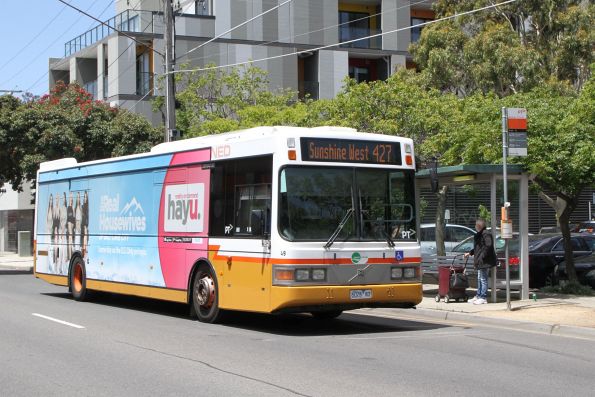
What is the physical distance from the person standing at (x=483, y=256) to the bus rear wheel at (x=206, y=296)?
5.81 meters

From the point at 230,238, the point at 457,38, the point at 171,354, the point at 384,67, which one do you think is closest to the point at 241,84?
the point at 457,38

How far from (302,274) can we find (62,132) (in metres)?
21.2

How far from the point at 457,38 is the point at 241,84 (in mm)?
10697

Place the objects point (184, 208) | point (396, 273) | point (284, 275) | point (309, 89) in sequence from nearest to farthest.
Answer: point (284, 275), point (396, 273), point (184, 208), point (309, 89)

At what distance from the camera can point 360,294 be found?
12.9 metres

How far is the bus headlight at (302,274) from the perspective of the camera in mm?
12344

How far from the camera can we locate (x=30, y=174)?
30922mm

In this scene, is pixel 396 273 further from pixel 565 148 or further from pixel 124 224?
pixel 124 224

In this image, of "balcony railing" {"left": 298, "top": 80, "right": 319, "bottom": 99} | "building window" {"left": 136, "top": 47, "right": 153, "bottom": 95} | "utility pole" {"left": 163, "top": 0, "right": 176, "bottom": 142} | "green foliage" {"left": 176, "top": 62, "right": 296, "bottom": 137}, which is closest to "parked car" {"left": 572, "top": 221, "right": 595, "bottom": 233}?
"green foliage" {"left": 176, "top": 62, "right": 296, "bottom": 137}

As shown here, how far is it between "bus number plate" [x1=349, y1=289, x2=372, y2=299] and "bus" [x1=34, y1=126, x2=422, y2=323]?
0.7 inches

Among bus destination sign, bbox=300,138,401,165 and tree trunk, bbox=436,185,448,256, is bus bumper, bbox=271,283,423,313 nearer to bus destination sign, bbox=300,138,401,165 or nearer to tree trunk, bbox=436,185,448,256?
bus destination sign, bbox=300,138,401,165

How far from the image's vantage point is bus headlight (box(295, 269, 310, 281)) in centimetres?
1234

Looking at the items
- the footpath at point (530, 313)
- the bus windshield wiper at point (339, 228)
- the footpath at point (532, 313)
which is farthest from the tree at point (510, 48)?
the bus windshield wiper at point (339, 228)

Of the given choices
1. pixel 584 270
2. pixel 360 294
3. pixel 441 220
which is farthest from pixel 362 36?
pixel 360 294
